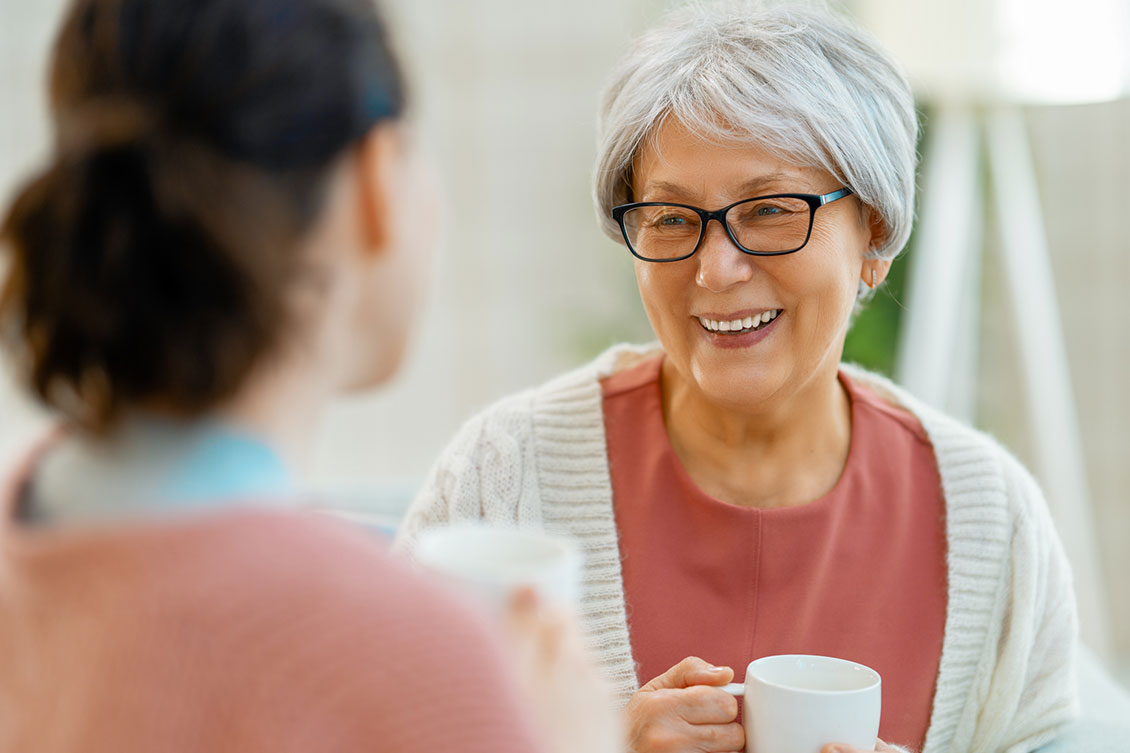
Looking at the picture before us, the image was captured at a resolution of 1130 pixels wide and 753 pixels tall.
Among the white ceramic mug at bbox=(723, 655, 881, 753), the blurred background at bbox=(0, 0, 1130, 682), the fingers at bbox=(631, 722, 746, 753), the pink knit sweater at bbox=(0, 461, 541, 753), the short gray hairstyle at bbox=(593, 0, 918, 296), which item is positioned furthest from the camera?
the blurred background at bbox=(0, 0, 1130, 682)

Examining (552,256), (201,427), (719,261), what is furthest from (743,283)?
(552,256)

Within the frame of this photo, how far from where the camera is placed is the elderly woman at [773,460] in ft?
4.41

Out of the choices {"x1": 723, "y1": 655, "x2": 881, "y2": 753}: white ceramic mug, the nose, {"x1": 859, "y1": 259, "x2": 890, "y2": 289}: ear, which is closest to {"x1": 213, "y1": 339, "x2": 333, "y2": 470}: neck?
{"x1": 723, "y1": 655, "x2": 881, "y2": 753}: white ceramic mug

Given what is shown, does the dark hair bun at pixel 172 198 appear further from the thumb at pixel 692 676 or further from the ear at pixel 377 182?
the thumb at pixel 692 676

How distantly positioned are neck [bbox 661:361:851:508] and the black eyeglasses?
0.21 m

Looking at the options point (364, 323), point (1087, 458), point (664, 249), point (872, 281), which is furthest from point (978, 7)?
point (364, 323)

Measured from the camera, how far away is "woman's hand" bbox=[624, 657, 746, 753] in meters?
1.10

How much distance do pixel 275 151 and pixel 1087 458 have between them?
331 centimetres

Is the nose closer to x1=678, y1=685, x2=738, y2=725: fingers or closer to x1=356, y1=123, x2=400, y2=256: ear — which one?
x1=678, y1=685, x2=738, y2=725: fingers

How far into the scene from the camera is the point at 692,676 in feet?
3.74

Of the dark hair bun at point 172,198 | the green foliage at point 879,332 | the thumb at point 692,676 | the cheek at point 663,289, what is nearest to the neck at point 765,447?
the cheek at point 663,289

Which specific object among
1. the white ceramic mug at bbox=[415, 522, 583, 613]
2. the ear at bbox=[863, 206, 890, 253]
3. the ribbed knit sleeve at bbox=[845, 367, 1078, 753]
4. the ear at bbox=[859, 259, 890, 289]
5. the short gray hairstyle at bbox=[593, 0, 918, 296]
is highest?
the short gray hairstyle at bbox=[593, 0, 918, 296]

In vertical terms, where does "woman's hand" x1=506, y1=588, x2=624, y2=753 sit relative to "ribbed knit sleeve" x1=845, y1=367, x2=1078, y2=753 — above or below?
above

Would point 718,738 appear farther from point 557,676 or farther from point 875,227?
point 875,227
